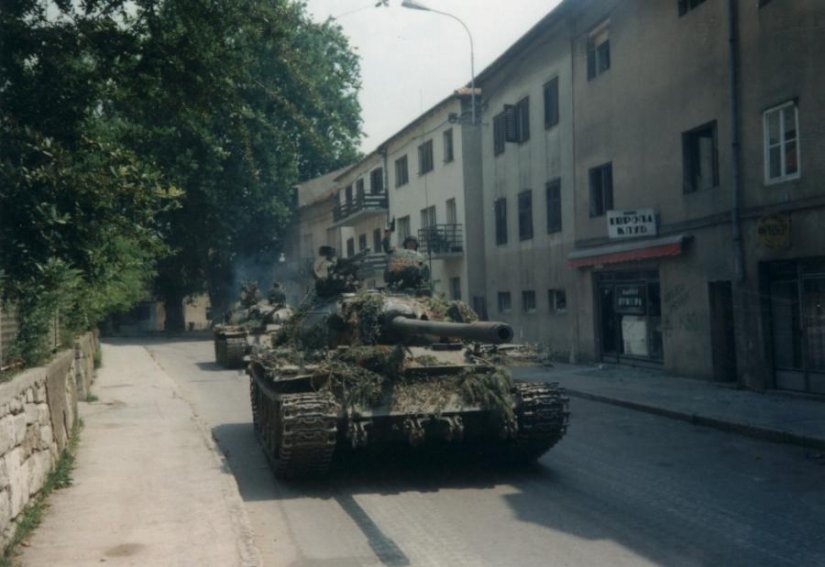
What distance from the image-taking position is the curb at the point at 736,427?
10320mm

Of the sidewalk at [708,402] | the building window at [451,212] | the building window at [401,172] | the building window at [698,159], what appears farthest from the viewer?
the building window at [401,172]

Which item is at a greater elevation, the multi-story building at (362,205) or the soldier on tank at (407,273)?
the multi-story building at (362,205)

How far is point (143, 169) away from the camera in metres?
7.36

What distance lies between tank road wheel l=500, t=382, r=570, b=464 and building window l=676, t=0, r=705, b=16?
10.2m

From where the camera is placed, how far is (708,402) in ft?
44.5

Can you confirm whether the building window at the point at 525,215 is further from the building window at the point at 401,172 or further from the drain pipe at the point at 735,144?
the building window at the point at 401,172

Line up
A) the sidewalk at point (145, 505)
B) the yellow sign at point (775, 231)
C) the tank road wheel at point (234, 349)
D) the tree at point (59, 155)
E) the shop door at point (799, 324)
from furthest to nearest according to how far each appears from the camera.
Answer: the tank road wheel at point (234, 349)
the yellow sign at point (775, 231)
the shop door at point (799, 324)
the tree at point (59, 155)
the sidewalk at point (145, 505)

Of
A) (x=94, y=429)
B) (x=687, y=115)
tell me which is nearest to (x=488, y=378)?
(x=94, y=429)

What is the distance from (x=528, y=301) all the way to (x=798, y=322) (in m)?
10.9

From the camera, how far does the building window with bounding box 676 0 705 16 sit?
52.7 ft

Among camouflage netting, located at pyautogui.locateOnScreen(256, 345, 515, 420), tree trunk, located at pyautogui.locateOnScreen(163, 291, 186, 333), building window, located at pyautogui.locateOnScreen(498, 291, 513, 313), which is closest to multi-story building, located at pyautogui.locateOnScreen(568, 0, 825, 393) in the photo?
building window, located at pyautogui.locateOnScreen(498, 291, 513, 313)

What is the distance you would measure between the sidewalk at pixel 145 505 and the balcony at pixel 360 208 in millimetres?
25495

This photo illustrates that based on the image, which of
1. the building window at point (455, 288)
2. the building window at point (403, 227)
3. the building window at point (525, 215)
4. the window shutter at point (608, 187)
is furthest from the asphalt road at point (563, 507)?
the building window at point (403, 227)

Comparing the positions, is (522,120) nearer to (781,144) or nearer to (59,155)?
(781,144)
